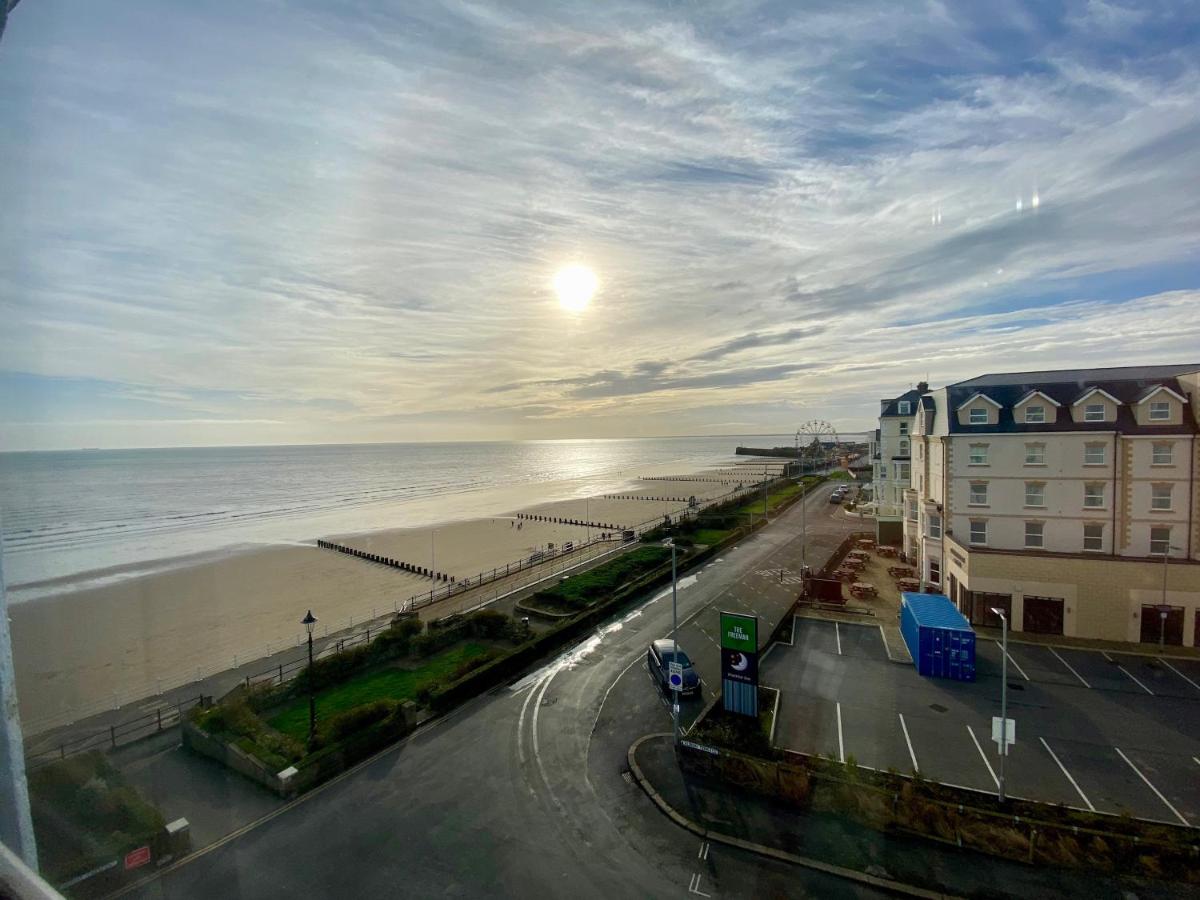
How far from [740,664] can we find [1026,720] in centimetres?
937

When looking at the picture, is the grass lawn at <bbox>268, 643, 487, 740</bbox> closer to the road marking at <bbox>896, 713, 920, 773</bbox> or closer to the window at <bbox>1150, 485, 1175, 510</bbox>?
the road marking at <bbox>896, 713, 920, 773</bbox>

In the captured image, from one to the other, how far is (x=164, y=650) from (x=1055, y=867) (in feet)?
118

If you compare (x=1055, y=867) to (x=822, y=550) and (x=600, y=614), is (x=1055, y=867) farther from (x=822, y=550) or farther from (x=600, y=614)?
(x=822, y=550)

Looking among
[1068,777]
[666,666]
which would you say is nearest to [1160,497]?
[1068,777]

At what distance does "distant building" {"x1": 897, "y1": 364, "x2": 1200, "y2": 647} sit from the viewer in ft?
80.1

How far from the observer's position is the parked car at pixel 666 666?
20.6 meters

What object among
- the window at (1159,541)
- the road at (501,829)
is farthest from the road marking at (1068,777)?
the window at (1159,541)

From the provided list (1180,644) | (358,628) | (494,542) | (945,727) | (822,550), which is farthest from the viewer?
(494,542)

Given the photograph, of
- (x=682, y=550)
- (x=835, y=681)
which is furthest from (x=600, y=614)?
(x=682, y=550)

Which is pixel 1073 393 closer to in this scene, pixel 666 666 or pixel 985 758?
pixel 985 758

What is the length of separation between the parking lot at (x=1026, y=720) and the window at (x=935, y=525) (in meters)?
7.00

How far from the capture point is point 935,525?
100 ft

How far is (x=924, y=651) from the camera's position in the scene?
22.0 metres

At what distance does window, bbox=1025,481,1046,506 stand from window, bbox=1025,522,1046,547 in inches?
38.2
